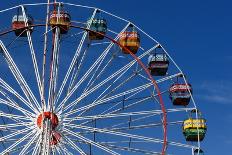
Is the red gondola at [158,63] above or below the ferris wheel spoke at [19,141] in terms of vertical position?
above

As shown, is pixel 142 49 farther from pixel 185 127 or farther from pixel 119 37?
pixel 185 127

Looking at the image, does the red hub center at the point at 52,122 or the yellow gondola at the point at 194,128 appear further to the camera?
the yellow gondola at the point at 194,128

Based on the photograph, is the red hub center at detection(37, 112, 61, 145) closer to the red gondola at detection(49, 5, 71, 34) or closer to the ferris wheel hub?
the ferris wheel hub

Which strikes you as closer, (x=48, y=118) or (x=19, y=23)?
(x=48, y=118)

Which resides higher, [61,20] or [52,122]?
[61,20]

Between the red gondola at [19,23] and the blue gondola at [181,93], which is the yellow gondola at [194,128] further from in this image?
the red gondola at [19,23]

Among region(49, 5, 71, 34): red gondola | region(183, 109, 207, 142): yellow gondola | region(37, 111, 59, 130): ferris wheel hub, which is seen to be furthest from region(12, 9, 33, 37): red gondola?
region(183, 109, 207, 142): yellow gondola

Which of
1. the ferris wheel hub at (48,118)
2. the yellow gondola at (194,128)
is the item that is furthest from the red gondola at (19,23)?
the yellow gondola at (194,128)

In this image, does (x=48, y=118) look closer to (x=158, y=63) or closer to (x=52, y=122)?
(x=52, y=122)

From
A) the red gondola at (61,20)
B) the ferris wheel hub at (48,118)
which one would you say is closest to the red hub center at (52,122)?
the ferris wheel hub at (48,118)

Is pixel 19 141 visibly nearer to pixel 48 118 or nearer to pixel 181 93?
pixel 48 118

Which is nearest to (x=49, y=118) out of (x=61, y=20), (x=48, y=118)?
(x=48, y=118)

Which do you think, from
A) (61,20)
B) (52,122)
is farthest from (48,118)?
(61,20)

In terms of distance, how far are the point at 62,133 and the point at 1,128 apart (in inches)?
104
